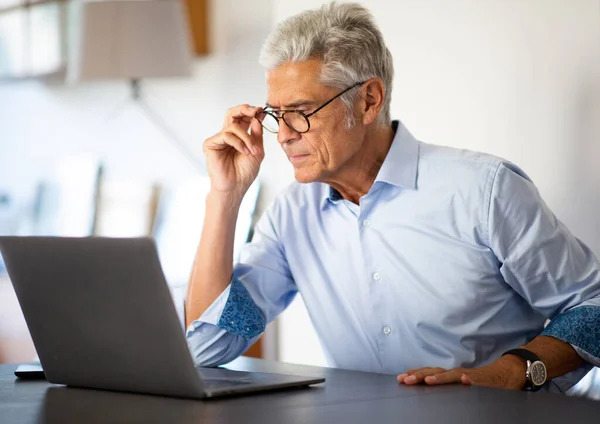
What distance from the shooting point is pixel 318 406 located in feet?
3.53

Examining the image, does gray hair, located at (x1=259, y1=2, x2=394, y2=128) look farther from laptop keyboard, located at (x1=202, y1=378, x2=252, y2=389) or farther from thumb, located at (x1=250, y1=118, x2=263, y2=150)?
laptop keyboard, located at (x1=202, y1=378, x2=252, y2=389)

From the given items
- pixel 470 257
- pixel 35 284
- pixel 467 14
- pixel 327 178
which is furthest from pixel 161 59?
pixel 35 284

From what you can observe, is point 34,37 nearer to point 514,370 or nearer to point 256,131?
point 256,131

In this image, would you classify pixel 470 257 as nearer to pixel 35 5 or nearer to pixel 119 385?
pixel 119 385

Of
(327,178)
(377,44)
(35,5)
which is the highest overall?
(35,5)

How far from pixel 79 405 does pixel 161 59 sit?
107 inches

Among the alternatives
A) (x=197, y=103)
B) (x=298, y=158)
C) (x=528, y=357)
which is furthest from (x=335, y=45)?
(x=197, y=103)

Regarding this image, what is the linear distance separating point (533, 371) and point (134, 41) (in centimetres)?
266

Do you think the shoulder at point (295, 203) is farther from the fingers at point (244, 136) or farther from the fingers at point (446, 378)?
the fingers at point (446, 378)

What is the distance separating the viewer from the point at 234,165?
185cm

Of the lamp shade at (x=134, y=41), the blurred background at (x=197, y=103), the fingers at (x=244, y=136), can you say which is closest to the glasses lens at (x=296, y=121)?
the fingers at (x=244, y=136)

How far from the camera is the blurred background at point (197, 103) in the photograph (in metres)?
1.94

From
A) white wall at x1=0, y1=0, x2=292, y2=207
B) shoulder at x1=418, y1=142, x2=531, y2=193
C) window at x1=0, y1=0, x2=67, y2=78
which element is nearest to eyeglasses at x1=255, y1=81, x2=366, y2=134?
shoulder at x1=418, y1=142, x2=531, y2=193

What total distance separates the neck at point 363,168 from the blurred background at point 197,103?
14.5 inches
